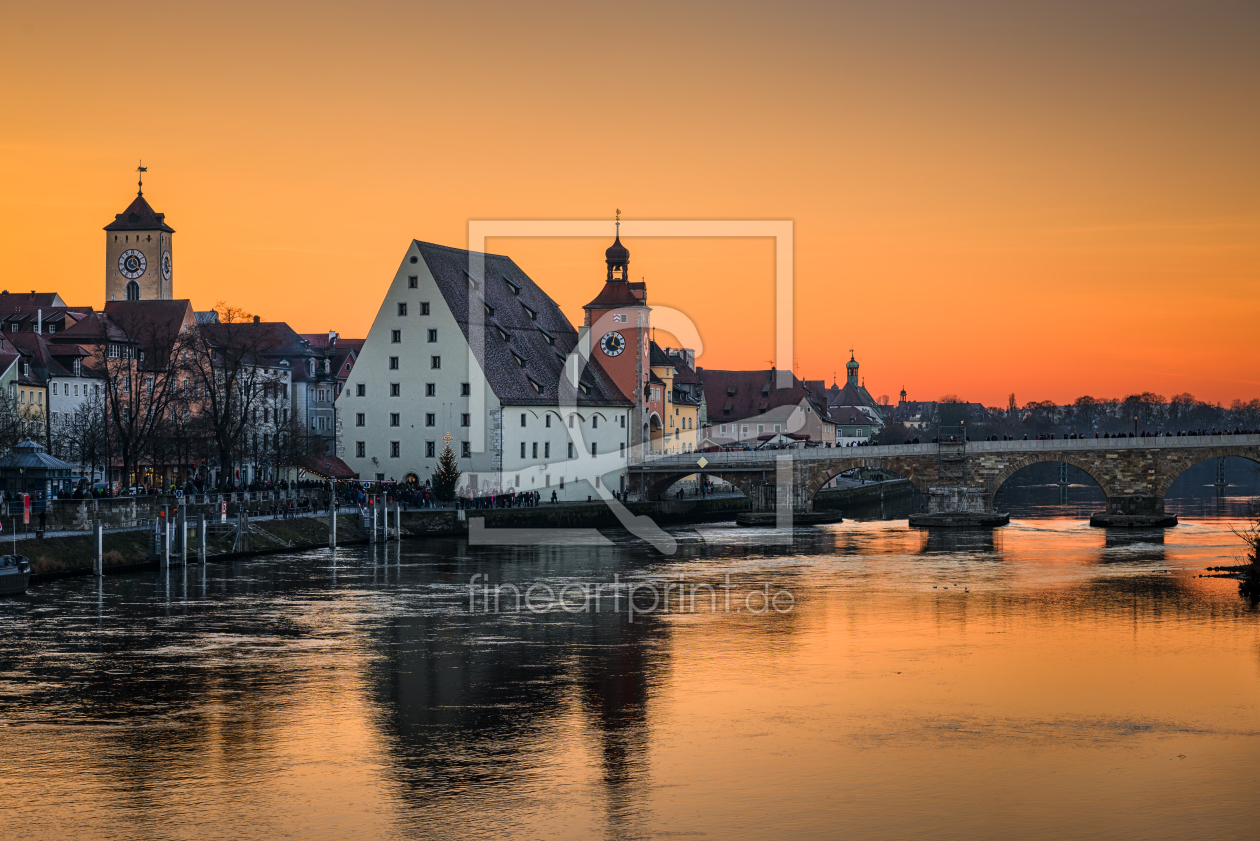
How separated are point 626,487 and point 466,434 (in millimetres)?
11241

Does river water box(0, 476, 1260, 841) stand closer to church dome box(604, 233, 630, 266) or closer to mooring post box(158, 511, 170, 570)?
mooring post box(158, 511, 170, 570)

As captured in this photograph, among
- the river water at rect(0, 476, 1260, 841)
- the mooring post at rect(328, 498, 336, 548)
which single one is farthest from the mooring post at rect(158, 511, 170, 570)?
the mooring post at rect(328, 498, 336, 548)

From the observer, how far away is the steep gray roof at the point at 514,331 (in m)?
80.1

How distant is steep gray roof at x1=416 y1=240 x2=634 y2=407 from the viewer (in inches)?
3152

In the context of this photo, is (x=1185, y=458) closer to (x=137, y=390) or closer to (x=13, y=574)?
(x=137, y=390)

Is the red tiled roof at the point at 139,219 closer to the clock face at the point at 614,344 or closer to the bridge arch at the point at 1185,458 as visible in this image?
the clock face at the point at 614,344

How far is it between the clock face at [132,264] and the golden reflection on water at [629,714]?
7640cm

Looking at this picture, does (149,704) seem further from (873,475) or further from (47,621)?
(873,475)

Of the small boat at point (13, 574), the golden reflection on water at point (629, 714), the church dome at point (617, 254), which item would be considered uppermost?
the church dome at point (617, 254)

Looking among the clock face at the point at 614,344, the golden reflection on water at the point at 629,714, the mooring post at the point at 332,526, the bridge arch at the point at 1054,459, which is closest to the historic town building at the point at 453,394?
the clock face at the point at 614,344

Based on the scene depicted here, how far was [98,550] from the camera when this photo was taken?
1860 inches

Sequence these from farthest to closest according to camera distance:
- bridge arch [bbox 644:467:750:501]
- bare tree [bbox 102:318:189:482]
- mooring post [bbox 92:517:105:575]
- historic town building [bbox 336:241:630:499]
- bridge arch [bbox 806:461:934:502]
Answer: bridge arch [bbox 644:467:750:501], bridge arch [bbox 806:461:934:502], historic town building [bbox 336:241:630:499], bare tree [bbox 102:318:189:482], mooring post [bbox 92:517:105:575]

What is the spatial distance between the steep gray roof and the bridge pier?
2836cm

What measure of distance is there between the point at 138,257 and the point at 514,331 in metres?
45.7
